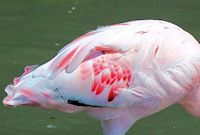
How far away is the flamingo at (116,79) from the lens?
3039 millimetres

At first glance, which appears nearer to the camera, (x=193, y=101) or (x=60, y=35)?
(x=193, y=101)

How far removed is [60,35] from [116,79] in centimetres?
204

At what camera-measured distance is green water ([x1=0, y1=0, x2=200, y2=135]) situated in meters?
3.83

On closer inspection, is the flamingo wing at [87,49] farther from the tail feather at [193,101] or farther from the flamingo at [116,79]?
the tail feather at [193,101]

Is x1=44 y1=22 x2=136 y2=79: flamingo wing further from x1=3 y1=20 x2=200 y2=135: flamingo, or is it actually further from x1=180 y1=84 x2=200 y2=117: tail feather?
x1=180 y1=84 x2=200 y2=117: tail feather

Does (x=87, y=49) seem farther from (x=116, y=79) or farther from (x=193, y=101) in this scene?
(x=193, y=101)

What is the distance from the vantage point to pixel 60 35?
16.6 feet

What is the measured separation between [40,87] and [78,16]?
2.43 metres

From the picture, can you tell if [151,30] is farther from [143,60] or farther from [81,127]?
[81,127]

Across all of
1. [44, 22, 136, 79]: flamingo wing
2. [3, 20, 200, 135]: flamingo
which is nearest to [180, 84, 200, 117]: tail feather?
[3, 20, 200, 135]: flamingo

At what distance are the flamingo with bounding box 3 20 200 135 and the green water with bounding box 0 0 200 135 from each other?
0.70 meters

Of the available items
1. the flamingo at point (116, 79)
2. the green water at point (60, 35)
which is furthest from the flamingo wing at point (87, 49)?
the green water at point (60, 35)

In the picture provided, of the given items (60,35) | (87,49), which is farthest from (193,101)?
(60,35)

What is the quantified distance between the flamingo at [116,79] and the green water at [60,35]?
70 cm
